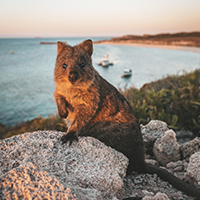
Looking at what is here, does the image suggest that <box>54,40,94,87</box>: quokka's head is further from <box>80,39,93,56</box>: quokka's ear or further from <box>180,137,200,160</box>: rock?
<box>180,137,200,160</box>: rock

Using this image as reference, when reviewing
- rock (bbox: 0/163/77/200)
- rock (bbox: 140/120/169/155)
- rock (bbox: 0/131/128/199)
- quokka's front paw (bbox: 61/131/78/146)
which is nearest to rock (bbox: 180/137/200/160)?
rock (bbox: 140/120/169/155)

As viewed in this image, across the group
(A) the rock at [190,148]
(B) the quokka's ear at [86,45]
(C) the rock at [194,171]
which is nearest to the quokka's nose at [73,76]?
(B) the quokka's ear at [86,45]

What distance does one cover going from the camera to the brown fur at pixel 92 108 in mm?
3480

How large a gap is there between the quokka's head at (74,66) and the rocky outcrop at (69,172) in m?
1.07

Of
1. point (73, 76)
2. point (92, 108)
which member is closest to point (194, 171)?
point (92, 108)

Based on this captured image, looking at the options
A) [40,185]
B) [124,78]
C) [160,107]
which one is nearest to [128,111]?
[40,185]

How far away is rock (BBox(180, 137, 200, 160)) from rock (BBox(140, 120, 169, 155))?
2.14 feet

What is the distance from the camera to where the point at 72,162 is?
2.83 meters

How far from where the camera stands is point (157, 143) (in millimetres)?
4648

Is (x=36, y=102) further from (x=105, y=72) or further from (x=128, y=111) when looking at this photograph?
(x=128, y=111)

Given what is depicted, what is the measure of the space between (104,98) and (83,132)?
0.80 metres

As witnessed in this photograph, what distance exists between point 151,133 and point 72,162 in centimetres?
290

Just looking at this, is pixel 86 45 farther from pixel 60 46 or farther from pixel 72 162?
pixel 72 162

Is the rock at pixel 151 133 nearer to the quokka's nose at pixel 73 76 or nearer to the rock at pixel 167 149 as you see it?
the rock at pixel 167 149
